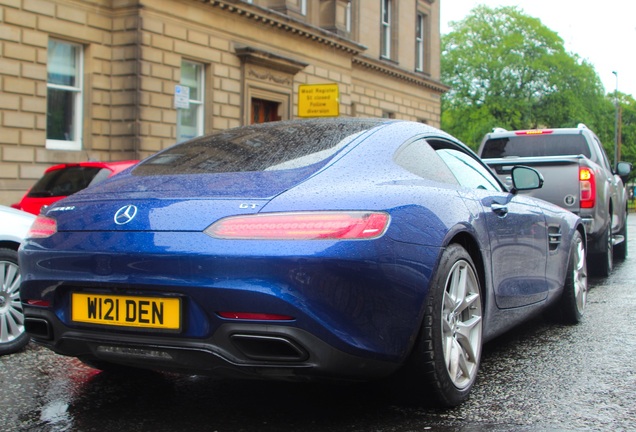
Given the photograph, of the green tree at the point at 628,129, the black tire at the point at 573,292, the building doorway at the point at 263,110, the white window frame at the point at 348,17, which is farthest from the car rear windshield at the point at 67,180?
the green tree at the point at 628,129

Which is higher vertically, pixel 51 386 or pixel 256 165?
pixel 256 165

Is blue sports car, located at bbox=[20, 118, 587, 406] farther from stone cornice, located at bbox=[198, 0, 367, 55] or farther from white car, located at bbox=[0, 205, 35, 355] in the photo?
stone cornice, located at bbox=[198, 0, 367, 55]

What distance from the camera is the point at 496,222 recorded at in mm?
4367

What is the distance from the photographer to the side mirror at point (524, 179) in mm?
5199

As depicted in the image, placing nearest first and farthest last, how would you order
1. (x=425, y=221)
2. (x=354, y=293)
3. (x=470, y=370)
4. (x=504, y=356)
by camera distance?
(x=354, y=293) → (x=425, y=221) → (x=470, y=370) → (x=504, y=356)

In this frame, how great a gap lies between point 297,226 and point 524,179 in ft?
8.69

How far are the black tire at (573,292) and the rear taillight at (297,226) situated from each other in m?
3.24

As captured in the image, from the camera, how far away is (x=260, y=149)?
3883 millimetres

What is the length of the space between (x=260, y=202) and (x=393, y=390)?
1.09 meters

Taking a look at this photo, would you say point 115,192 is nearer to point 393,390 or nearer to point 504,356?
point 393,390

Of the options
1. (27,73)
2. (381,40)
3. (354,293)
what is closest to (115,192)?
(354,293)

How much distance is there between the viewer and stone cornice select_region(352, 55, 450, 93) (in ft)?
97.0

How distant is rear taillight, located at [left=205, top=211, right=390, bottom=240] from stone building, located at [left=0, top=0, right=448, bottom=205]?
905 cm

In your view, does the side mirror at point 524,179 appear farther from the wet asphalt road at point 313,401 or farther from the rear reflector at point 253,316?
the rear reflector at point 253,316
